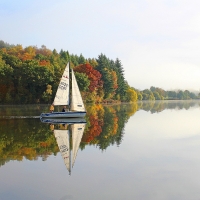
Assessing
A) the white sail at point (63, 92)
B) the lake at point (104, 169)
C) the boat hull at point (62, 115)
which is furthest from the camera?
the white sail at point (63, 92)

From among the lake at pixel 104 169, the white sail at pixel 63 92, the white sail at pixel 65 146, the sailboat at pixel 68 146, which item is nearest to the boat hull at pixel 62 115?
the white sail at pixel 63 92

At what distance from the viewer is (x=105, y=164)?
32.1ft

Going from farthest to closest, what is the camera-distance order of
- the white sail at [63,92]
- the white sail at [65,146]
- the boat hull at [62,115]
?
the white sail at [63,92] → the boat hull at [62,115] → the white sail at [65,146]

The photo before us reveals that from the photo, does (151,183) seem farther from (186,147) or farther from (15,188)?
(186,147)

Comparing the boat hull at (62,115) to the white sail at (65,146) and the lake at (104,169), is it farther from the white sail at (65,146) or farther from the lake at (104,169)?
the lake at (104,169)

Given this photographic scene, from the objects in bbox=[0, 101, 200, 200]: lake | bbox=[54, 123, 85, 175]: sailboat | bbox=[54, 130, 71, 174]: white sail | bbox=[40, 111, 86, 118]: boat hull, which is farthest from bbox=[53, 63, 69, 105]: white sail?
bbox=[0, 101, 200, 200]: lake

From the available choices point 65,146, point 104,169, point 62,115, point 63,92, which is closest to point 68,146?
point 65,146

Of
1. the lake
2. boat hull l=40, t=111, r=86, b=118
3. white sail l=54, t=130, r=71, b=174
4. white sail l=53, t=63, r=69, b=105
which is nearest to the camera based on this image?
the lake

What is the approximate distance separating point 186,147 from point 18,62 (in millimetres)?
53968

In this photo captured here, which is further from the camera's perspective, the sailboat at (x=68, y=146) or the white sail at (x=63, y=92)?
the white sail at (x=63, y=92)

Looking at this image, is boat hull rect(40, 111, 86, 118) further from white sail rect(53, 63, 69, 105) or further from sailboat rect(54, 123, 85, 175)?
sailboat rect(54, 123, 85, 175)

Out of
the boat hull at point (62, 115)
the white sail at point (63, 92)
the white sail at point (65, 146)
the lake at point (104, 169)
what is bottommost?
the lake at point (104, 169)

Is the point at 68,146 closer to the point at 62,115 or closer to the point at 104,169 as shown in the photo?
the point at 104,169

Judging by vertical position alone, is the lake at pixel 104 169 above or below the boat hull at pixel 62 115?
below
